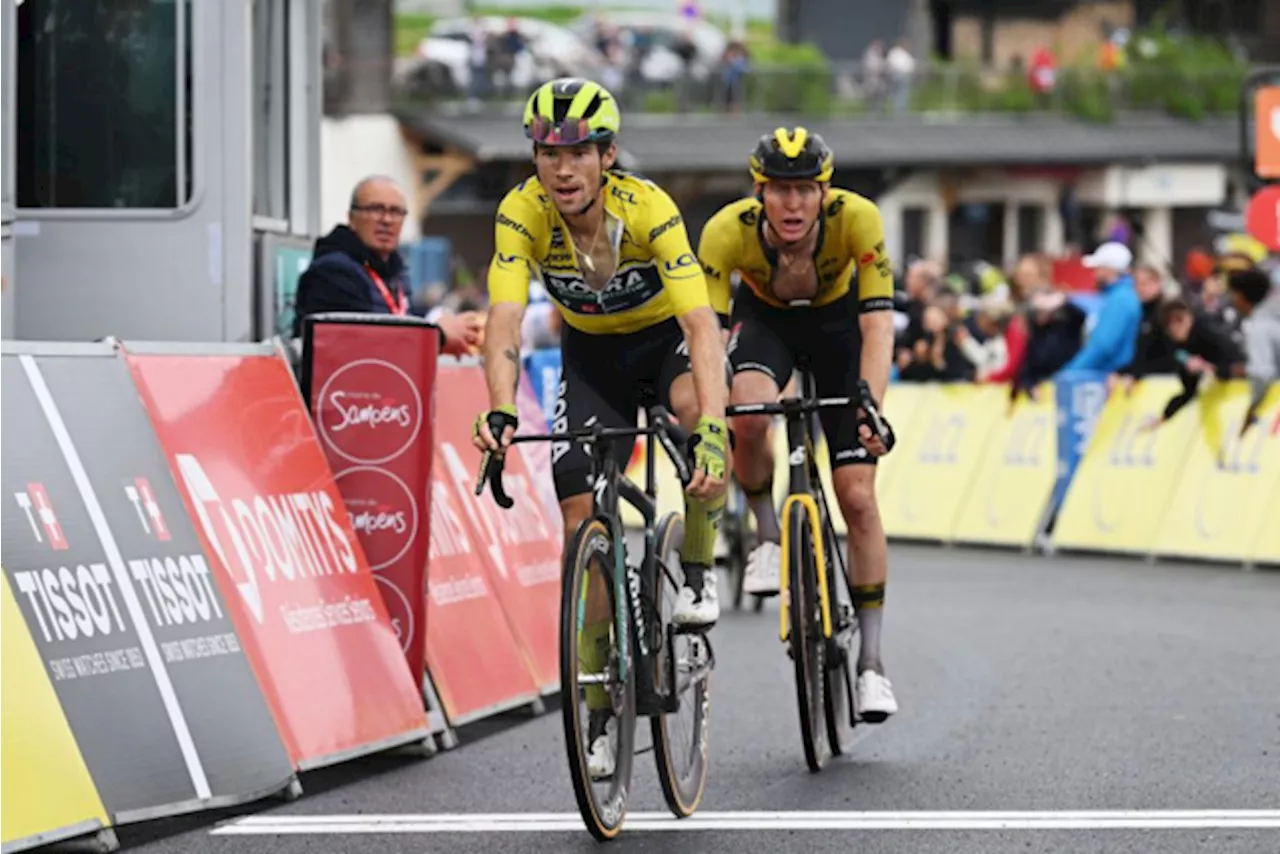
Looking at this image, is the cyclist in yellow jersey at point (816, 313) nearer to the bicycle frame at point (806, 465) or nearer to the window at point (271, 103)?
the bicycle frame at point (806, 465)

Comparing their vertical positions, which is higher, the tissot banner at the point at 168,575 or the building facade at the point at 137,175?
the building facade at the point at 137,175

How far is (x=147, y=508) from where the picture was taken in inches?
345

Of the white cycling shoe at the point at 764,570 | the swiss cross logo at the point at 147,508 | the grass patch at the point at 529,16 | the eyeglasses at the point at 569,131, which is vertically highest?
the grass patch at the point at 529,16

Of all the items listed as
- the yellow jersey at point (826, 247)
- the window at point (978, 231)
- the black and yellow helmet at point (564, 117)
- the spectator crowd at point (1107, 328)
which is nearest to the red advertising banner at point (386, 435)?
the yellow jersey at point (826, 247)

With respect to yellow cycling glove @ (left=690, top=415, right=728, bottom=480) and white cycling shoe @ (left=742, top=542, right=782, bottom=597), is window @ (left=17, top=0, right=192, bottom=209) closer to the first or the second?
white cycling shoe @ (left=742, top=542, right=782, bottom=597)

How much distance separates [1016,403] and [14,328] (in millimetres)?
11071

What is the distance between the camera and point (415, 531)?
33.7 ft

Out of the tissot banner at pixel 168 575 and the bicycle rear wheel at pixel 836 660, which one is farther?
the bicycle rear wheel at pixel 836 660

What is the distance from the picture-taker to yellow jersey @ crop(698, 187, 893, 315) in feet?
31.6

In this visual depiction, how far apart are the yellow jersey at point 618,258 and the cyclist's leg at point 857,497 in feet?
4.32

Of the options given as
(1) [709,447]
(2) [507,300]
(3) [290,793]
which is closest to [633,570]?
(1) [709,447]

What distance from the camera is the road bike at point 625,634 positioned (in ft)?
25.6

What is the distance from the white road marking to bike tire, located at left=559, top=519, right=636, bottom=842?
31cm

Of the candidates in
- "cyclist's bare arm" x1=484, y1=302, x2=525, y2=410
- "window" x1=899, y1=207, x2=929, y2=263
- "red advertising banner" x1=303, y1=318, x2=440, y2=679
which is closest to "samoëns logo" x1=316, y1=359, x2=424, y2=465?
"red advertising banner" x1=303, y1=318, x2=440, y2=679
